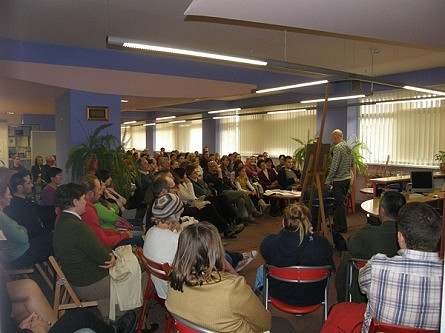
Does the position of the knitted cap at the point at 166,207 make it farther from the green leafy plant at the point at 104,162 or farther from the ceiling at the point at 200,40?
the green leafy plant at the point at 104,162

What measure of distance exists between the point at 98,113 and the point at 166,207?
4.81m

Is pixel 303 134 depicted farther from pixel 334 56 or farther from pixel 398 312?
pixel 398 312

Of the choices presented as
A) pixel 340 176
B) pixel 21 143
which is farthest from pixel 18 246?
pixel 21 143

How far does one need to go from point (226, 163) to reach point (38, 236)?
6102 mm

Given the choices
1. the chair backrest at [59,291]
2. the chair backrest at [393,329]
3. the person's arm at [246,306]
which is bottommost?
the chair backrest at [59,291]

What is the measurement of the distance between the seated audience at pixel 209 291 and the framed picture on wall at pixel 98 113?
19.6 feet

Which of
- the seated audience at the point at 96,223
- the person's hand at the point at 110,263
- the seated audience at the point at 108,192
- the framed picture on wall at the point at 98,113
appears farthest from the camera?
the framed picture on wall at the point at 98,113

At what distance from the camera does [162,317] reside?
418 centimetres

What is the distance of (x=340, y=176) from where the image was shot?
7.34 meters

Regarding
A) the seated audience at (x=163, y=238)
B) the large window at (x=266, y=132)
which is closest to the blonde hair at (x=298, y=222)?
the seated audience at (x=163, y=238)

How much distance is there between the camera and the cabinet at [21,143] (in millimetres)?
14162

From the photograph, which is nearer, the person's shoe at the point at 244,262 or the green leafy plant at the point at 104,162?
the person's shoe at the point at 244,262

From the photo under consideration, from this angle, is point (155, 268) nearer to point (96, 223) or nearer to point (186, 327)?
point (186, 327)

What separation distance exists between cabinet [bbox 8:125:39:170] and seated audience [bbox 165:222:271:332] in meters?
13.4
